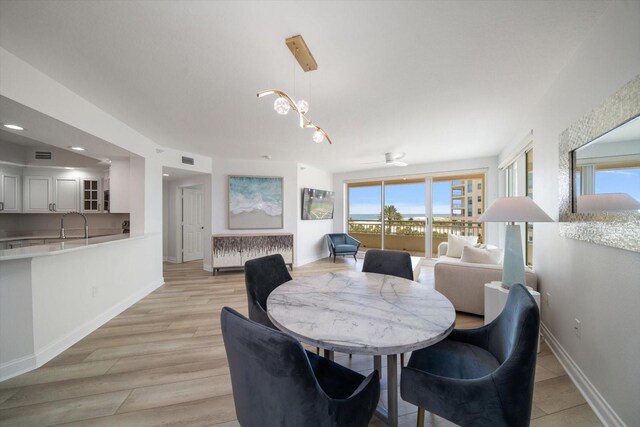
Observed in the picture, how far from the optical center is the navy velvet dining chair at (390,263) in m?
2.14

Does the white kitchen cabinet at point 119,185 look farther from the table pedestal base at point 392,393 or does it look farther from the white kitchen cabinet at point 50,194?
the table pedestal base at point 392,393

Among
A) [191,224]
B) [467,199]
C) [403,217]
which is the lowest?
[191,224]

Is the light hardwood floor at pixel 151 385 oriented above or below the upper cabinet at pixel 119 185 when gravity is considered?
below

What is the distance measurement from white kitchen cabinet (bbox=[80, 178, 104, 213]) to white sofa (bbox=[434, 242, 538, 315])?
602cm

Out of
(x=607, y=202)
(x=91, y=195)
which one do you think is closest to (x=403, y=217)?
(x=607, y=202)

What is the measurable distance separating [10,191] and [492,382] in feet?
22.5

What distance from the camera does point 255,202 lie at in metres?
5.17

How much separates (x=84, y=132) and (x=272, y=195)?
3.18 meters

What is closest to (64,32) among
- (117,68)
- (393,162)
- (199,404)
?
(117,68)

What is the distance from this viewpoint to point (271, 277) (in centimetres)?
196

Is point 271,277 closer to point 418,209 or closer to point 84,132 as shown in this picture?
point 84,132

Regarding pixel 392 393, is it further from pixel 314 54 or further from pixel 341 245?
pixel 341 245

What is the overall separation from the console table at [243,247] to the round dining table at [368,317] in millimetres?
3366

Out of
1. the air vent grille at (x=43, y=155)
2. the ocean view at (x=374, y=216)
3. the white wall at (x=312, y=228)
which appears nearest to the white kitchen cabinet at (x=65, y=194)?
the air vent grille at (x=43, y=155)
